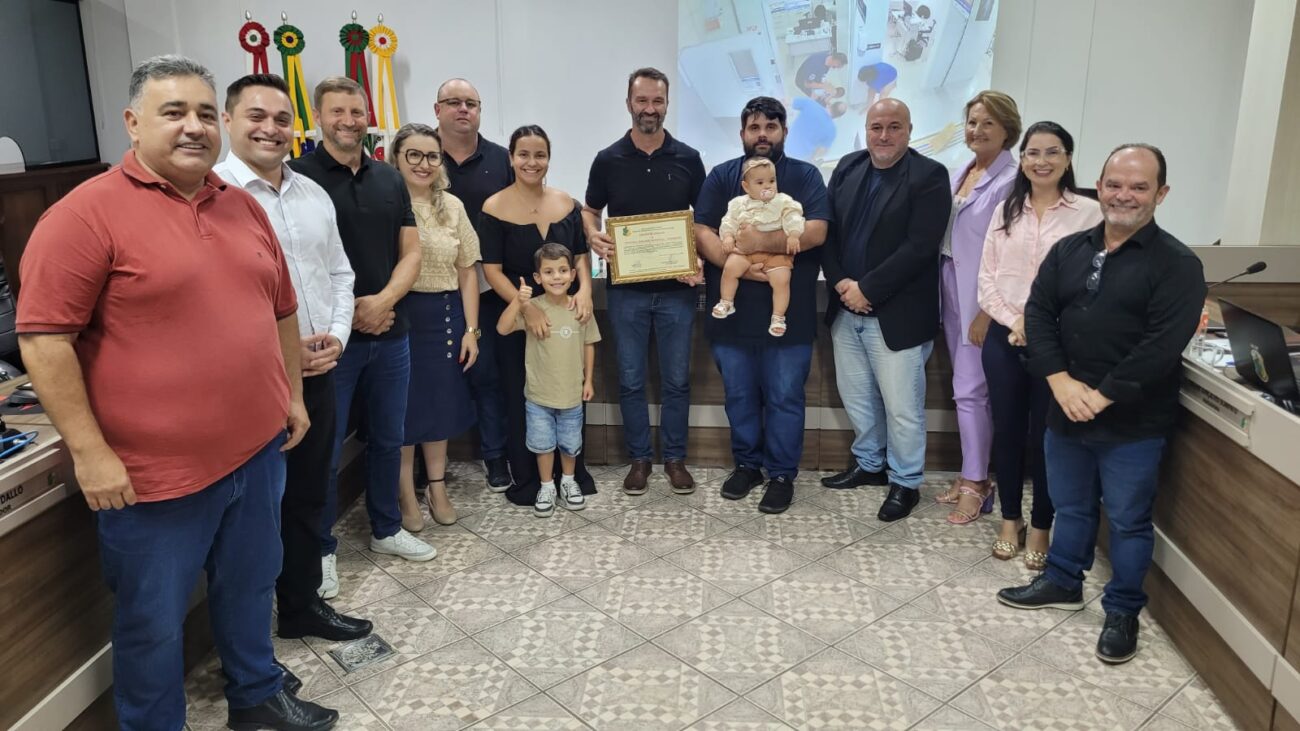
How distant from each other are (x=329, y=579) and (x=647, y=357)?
1608mm

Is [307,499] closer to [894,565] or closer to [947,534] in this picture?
[894,565]

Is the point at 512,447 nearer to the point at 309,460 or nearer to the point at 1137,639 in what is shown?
the point at 309,460

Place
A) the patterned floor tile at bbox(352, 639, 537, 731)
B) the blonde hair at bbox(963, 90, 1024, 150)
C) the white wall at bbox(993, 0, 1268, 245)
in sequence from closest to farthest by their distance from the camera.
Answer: the patterned floor tile at bbox(352, 639, 537, 731), the blonde hair at bbox(963, 90, 1024, 150), the white wall at bbox(993, 0, 1268, 245)

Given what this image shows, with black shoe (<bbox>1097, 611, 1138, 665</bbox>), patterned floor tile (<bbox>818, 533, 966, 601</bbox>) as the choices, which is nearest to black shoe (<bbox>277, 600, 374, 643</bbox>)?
patterned floor tile (<bbox>818, 533, 966, 601</bbox>)

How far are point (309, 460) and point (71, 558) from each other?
61cm

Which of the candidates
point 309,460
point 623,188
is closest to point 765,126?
point 623,188

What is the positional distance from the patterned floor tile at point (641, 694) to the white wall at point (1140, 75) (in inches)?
169

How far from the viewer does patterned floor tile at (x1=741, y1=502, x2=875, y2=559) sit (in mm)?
3293

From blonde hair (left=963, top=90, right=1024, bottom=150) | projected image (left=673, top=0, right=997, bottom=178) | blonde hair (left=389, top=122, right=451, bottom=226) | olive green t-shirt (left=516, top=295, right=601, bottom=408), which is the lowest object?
olive green t-shirt (left=516, top=295, right=601, bottom=408)

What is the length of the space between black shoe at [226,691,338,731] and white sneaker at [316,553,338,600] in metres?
0.65

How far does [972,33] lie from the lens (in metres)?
5.14

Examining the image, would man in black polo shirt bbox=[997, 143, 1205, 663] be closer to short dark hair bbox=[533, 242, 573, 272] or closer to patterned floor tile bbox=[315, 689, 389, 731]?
short dark hair bbox=[533, 242, 573, 272]

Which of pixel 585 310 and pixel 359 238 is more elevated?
pixel 359 238

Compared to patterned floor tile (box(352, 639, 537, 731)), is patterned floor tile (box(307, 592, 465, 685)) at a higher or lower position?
higher
